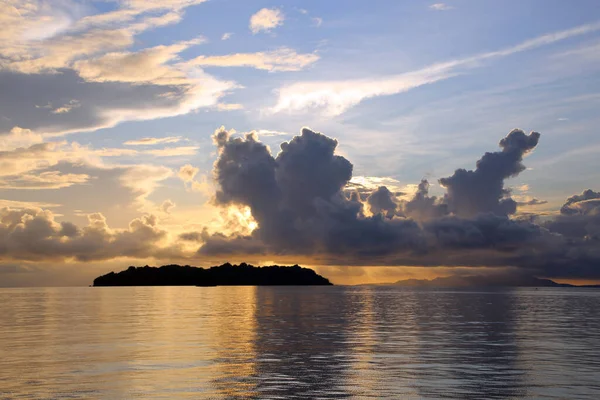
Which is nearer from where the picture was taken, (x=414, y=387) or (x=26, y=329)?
(x=414, y=387)

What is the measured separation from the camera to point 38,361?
52.0 metres

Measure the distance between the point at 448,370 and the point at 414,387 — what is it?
812 cm

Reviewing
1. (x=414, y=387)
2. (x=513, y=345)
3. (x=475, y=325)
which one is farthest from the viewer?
(x=475, y=325)

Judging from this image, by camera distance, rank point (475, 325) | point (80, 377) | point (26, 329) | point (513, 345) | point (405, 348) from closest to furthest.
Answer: point (80, 377) < point (405, 348) < point (513, 345) < point (26, 329) < point (475, 325)

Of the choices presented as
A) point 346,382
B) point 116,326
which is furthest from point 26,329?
point 346,382

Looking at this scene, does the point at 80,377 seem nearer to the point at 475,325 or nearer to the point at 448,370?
the point at 448,370

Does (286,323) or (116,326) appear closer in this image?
(116,326)

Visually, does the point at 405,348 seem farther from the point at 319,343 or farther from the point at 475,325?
the point at 475,325

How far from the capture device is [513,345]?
65562 mm

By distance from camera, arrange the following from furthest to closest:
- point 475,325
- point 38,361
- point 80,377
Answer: point 475,325, point 38,361, point 80,377

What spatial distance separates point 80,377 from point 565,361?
1565 inches

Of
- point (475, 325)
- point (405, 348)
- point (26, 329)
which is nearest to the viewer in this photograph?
point (405, 348)

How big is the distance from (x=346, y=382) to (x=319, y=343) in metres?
25.0

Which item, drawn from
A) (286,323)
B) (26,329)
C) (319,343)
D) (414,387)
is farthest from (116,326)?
(414,387)
